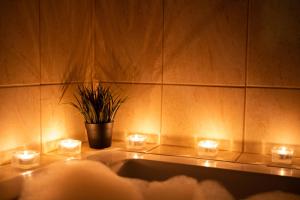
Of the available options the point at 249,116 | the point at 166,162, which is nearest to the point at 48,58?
the point at 166,162

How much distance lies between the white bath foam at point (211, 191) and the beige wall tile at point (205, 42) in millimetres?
502

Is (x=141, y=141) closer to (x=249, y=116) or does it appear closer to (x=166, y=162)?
(x=166, y=162)

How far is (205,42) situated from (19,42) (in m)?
0.87

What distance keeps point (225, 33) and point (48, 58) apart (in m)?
0.85

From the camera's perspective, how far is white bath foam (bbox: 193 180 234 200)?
1689mm

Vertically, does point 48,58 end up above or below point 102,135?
above

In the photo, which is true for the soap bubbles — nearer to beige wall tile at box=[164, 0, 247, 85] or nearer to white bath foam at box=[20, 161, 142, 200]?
white bath foam at box=[20, 161, 142, 200]

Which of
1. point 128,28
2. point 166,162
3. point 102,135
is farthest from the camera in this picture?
point 128,28

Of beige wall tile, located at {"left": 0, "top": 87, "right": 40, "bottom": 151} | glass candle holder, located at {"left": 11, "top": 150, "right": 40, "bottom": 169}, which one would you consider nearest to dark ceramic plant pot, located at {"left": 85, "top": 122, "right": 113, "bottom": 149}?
beige wall tile, located at {"left": 0, "top": 87, "right": 40, "bottom": 151}

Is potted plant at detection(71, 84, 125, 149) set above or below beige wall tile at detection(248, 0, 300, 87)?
below

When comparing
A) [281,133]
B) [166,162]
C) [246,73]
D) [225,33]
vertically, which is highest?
[225,33]

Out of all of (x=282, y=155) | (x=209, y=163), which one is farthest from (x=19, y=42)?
(x=282, y=155)

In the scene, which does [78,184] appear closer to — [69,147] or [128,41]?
[69,147]

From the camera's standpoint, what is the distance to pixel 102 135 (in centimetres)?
199
